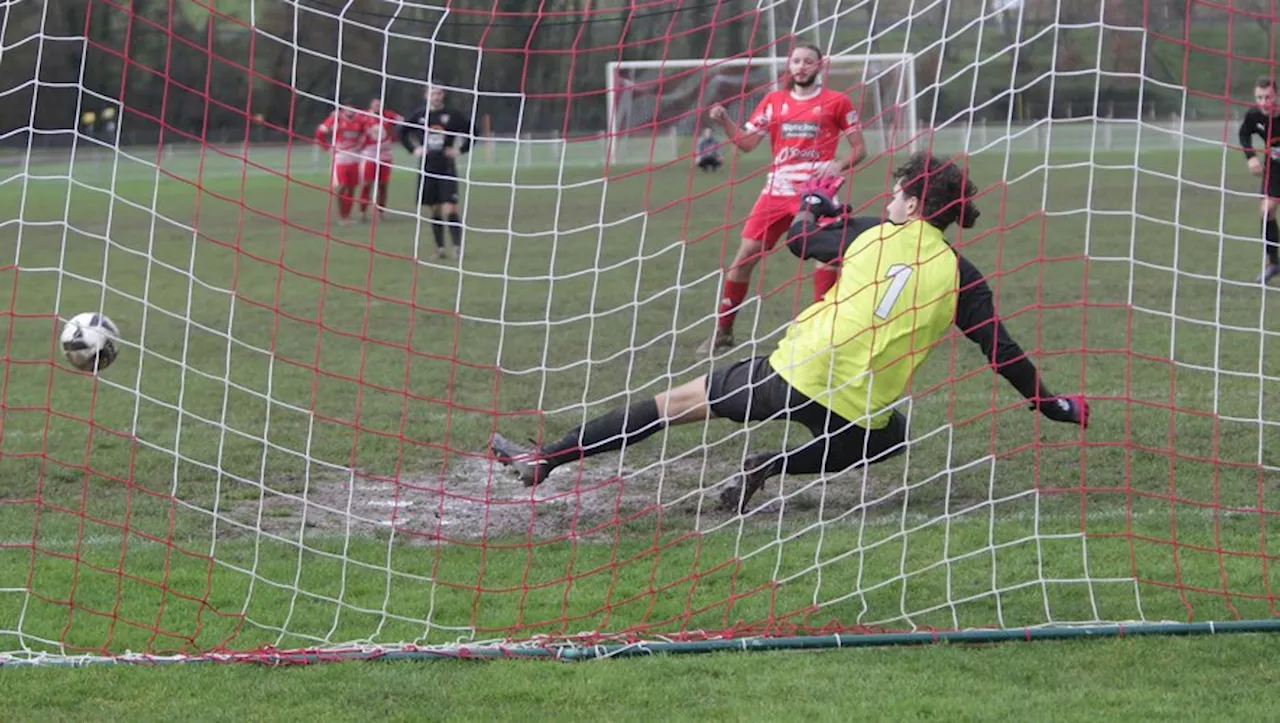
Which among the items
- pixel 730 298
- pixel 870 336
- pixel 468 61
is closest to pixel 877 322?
pixel 870 336

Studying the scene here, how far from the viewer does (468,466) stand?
7539mm

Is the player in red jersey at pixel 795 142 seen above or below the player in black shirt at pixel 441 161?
above

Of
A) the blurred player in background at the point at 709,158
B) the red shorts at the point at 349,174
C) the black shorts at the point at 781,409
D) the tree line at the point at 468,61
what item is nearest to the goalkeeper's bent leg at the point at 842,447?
the black shorts at the point at 781,409

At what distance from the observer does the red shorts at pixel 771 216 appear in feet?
30.7

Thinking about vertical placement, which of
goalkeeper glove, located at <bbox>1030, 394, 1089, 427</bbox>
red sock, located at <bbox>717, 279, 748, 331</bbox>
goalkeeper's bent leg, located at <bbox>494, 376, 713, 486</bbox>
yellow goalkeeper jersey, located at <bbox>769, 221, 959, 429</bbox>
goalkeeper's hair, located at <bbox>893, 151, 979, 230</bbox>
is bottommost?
red sock, located at <bbox>717, 279, 748, 331</bbox>

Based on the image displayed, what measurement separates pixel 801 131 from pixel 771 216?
65 centimetres

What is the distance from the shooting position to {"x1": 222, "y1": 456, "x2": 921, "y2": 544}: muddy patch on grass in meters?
6.38

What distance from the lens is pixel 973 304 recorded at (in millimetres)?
5629

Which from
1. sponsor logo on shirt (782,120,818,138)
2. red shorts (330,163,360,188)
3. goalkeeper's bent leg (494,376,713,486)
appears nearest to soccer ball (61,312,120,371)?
goalkeeper's bent leg (494,376,713,486)

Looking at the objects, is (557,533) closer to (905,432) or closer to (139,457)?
(905,432)

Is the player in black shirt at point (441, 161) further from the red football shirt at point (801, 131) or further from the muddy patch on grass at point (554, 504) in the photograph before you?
the muddy patch on grass at point (554, 504)

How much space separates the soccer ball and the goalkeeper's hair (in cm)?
352

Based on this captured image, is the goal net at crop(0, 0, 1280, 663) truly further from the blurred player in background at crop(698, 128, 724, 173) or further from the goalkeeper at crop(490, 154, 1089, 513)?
the blurred player in background at crop(698, 128, 724, 173)

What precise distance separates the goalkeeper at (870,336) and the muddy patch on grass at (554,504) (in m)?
0.38
